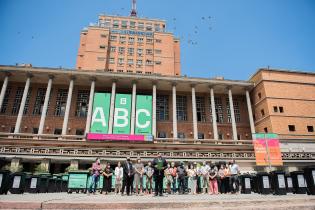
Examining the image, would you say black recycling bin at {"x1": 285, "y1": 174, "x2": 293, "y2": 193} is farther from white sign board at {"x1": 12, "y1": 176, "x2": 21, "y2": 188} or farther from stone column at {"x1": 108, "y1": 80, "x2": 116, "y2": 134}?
stone column at {"x1": 108, "y1": 80, "x2": 116, "y2": 134}

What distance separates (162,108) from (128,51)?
1134 inches

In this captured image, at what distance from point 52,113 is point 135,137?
14145mm

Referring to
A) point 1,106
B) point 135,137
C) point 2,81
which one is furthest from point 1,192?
point 2,81

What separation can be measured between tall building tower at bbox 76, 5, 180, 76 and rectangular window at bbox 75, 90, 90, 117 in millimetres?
19782

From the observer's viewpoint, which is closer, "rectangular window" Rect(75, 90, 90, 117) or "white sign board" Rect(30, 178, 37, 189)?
"white sign board" Rect(30, 178, 37, 189)

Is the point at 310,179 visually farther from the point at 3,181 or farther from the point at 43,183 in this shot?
the point at 43,183

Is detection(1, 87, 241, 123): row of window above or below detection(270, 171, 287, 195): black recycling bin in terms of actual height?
above

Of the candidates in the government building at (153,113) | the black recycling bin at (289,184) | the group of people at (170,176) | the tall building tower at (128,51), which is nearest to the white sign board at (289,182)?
the black recycling bin at (289,184)

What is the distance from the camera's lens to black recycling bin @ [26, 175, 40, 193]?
515 inches

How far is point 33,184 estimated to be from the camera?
43.4 feet

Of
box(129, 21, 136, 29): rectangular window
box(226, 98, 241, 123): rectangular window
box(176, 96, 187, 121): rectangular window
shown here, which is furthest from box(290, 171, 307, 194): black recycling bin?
box(129, 21, 136, 29): rectangular window

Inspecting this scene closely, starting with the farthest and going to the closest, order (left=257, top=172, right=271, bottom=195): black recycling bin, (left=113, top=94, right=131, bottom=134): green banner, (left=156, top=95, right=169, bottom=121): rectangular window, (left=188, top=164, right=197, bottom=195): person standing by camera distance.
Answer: (left=156, top=95, right=169, bottom=121): rectangular window
(left=113, top=94, right=131, bottom=134): green banner
(left=188, top=164, right=197, bottom=195): person standing
(left=257, top=172, right=271, bottom=195): black recycling bin

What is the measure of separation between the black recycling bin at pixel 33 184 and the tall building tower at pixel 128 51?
43436mm

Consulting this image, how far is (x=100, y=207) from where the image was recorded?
5.20 metres
